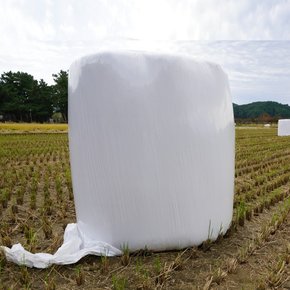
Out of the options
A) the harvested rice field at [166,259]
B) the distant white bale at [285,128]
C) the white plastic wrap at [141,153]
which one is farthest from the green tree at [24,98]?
the white plastic wrap at [141,153]

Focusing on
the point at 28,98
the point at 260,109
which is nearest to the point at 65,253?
the point at 28,98

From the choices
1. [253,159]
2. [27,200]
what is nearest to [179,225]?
[27,200]

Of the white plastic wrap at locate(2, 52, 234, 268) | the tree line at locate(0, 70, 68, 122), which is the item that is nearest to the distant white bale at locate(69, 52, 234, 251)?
the white plastic wrap at locate(2, 52, 234, 268)

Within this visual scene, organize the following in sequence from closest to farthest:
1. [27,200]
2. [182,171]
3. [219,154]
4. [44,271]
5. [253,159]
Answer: [44,271], [182,171], [219,154], [27,200], [253,159]

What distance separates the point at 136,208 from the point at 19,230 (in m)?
1.62

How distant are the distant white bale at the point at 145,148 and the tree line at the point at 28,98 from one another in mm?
47865

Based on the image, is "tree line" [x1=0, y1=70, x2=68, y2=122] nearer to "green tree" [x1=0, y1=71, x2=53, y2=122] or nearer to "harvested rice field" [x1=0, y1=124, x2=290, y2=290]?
"green tree" [x1=0, y1=71, x2=53, y2=122]

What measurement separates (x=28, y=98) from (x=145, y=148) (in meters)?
52.8

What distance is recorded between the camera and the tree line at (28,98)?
1921 inches

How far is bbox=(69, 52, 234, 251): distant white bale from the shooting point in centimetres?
299

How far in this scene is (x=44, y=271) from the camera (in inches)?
114

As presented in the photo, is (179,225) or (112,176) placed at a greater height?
(112,176)

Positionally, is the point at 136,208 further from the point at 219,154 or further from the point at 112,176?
the point at 219,154

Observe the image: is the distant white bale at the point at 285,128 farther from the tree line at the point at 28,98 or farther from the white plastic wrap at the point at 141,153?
the tree line at the point at 28,98
